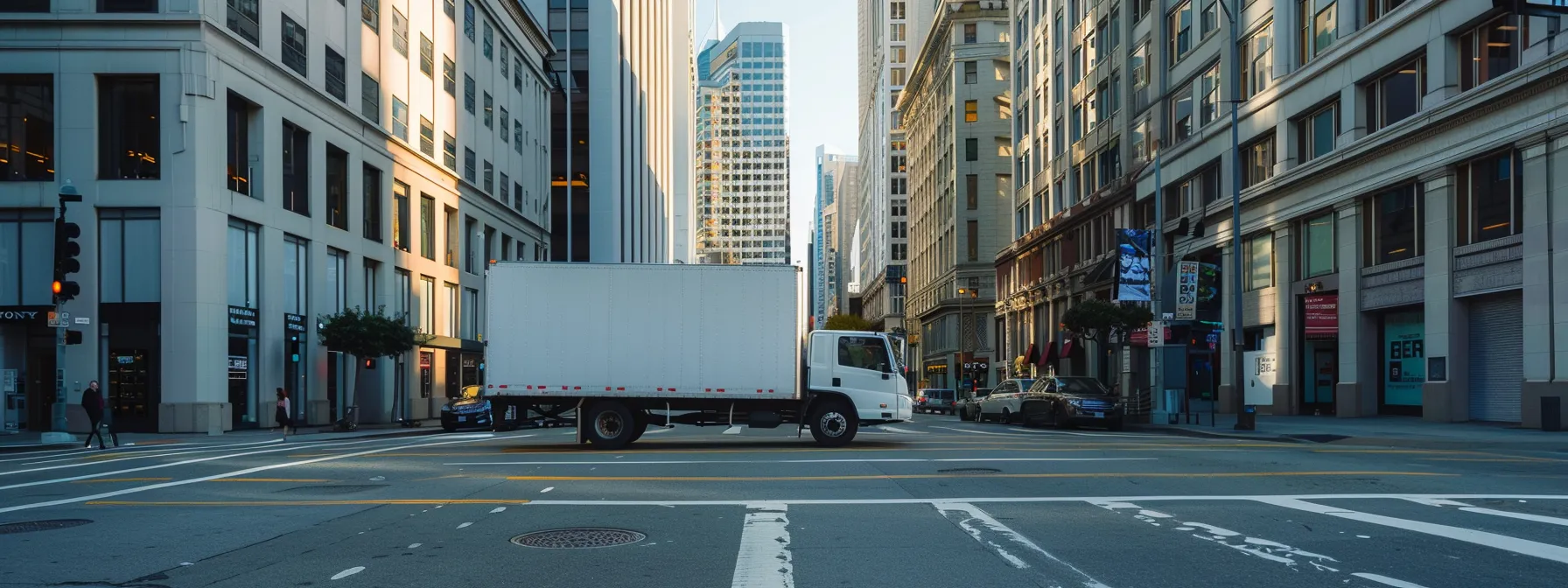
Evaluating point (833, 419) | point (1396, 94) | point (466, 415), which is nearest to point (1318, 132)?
point (1396, 94)

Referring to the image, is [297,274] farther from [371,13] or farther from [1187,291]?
[1187,291]

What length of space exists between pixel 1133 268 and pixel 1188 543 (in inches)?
1123

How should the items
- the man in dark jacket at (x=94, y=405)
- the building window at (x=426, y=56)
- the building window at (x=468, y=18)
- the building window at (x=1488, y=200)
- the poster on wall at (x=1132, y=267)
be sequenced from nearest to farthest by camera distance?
the man in dark jacket at (x=94, y=405)
the building window at (x=1488, y=200)
the poster on wall at (x=1132, y=267)
the building window at (x=426, y=56)
the building window at (x=468, y=18)

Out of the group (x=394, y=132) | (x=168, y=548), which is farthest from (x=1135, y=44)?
(x=168, y=548)

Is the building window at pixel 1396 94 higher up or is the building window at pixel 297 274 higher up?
the building window at pixel 1396 94

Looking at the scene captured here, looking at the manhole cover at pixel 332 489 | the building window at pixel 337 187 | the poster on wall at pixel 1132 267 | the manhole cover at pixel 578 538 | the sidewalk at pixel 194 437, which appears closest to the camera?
the manhole cover at pixel 578 538

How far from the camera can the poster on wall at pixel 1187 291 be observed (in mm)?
34750

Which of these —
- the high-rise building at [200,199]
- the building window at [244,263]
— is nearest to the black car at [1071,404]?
the high-rise building at [200,199]

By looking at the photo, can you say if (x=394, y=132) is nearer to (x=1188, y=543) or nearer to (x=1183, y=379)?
(x=1183, y=379)

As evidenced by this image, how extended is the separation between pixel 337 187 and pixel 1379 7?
111ft

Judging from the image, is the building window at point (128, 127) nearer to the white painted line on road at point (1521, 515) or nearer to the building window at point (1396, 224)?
the white painted line on road at point (1521, 515)

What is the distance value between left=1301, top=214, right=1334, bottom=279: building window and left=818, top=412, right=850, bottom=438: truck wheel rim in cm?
2133

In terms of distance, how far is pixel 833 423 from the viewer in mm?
20953

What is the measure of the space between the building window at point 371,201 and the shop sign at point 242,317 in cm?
999
